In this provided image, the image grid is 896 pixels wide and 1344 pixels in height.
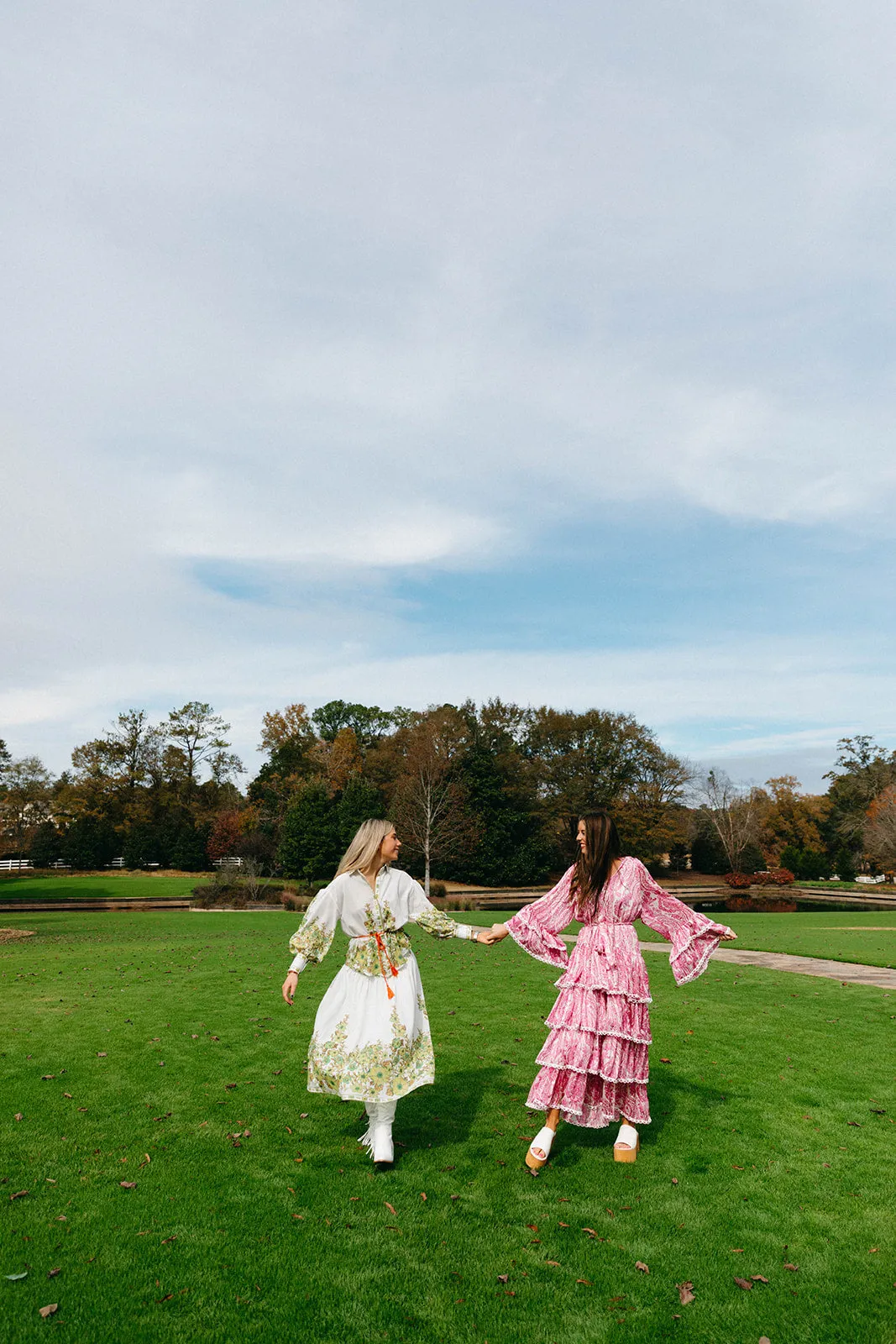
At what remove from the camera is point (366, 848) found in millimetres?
5719

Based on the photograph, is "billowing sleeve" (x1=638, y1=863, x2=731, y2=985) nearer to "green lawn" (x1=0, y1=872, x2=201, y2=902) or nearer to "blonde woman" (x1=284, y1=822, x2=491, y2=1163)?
"blonde woman" (x1=284, y1=822, x2=491, y2=1163)

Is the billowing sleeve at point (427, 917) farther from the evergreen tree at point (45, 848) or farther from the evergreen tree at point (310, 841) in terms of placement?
the evergreen tree at point (45, 848)

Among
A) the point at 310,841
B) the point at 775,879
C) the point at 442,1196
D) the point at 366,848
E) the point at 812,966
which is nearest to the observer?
the point at 442,1196

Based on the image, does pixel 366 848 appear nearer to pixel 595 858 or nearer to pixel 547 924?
pixel 547 924

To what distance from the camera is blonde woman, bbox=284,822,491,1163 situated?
5352mm

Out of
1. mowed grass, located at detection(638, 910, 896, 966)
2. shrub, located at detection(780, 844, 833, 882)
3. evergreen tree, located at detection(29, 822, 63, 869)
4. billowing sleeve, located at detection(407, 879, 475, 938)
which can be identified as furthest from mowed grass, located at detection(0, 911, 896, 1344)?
evergreen tree, located at detection(29, 822, 63, 869)

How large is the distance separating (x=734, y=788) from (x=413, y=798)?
34.9 meters

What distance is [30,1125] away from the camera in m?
5.94

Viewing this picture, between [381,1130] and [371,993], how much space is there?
2.68ft

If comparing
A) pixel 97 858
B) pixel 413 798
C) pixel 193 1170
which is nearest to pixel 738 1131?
pixel 193 1170

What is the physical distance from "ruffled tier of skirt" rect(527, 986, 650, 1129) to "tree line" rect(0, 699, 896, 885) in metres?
42.6

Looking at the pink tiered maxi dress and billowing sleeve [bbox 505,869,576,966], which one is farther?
billowing sleeve [bbox 505,869,576,966]

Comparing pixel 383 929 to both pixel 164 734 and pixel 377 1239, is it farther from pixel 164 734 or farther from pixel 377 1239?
pixel 164 734

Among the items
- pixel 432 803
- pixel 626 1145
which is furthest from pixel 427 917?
pixel 432 803
